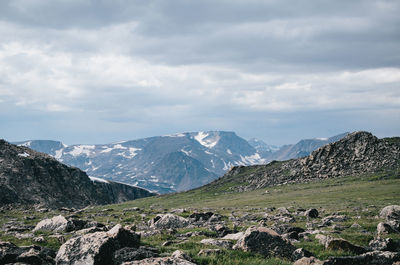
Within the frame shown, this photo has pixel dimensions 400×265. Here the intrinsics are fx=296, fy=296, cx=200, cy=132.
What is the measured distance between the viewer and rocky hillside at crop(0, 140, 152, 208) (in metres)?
112

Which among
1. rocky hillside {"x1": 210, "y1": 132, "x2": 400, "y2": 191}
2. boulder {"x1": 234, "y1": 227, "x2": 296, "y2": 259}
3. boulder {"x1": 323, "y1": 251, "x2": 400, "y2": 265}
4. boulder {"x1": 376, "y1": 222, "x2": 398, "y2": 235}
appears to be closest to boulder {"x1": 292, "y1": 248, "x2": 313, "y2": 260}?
boulder {"x1": 234, "y1": 227, "x2": 296, "y2": 259}

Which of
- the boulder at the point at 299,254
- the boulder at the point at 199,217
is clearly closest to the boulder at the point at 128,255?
the boulder at the point at 299,254

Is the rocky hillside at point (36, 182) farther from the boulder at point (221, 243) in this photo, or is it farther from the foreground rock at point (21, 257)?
the boulder at point (221, 243)

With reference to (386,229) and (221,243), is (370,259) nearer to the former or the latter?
(221,243)

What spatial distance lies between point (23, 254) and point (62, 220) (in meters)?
18.7

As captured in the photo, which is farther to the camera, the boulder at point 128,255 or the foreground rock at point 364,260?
the boulder at point 128,255

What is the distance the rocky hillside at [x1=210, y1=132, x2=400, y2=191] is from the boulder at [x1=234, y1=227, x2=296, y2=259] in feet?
429

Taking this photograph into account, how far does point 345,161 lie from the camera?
476 feet

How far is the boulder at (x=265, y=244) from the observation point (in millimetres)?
16312

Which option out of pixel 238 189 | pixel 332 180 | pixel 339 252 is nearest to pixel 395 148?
pixel 332 180

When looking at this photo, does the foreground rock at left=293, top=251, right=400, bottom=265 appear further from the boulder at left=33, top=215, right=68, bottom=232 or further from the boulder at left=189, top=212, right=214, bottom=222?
the boulder at left=189, top=212, right=214, bottom=222

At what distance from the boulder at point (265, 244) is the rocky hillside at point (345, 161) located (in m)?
131

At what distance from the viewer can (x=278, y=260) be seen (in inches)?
580

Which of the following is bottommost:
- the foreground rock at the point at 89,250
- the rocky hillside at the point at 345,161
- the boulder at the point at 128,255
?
the rocky hillside at the point at 345,161
